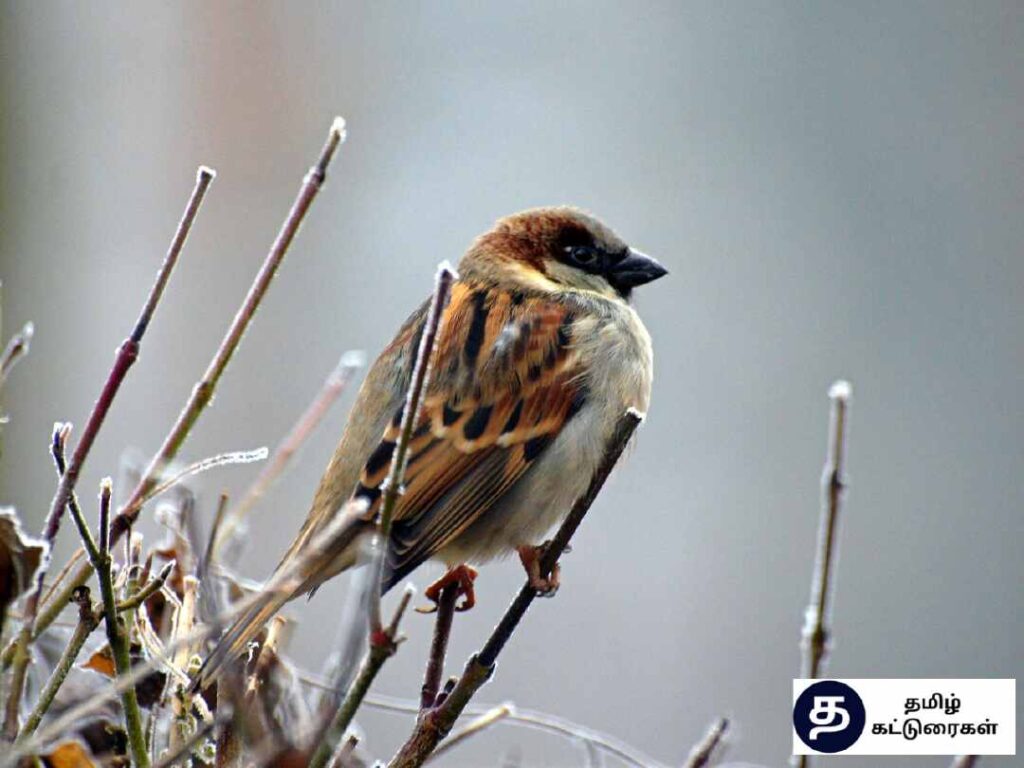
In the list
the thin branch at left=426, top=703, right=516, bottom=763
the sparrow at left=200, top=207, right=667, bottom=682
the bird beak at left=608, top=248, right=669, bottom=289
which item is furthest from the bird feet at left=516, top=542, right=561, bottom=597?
the bird beak at left=608, top=248, right=669, bottom=289

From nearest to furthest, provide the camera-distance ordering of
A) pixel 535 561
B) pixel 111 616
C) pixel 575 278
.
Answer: pixel 111 616 < pixel 535 561 < pixel 575 278

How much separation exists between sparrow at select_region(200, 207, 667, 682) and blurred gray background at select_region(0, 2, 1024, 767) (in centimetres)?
145

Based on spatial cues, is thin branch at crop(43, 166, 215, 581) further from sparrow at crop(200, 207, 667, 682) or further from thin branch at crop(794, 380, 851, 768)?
sparrow at crop(200, 207, 667, 682)

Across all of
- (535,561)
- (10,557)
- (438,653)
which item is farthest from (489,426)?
(10,557)

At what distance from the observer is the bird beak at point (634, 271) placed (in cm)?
267

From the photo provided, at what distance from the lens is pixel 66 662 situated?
1021 millimetres

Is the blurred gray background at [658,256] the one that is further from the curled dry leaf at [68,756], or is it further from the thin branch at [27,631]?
the thin branch at [27,631]

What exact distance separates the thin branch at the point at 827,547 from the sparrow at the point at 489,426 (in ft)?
2.61

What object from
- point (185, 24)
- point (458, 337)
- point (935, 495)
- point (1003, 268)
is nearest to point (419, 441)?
point (458, 337)

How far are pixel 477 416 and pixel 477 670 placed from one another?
1045 millimetres

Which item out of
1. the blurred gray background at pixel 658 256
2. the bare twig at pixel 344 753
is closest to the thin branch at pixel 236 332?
the bare twig at pixel 344 753

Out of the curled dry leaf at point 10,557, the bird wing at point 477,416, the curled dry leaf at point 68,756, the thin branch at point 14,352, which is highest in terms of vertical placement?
the bird wing at point 477,416

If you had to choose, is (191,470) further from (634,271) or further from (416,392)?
(634,271)

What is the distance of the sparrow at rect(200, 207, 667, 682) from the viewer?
2102 mm
